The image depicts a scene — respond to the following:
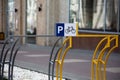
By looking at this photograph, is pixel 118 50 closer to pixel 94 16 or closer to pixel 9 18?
pixel 94 16

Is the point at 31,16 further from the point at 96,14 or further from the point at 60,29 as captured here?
the point at 60,29

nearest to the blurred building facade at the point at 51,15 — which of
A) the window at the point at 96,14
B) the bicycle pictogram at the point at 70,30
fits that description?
the window at the point at 96,14

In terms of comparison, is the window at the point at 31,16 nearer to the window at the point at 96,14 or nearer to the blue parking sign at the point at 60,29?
the window at the point at 96,14

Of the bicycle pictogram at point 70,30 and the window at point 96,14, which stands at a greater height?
the window at point 96,14

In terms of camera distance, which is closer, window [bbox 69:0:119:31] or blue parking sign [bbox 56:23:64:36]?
blue parking sign [bbox 56:23:64:36]

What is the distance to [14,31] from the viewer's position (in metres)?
28.8

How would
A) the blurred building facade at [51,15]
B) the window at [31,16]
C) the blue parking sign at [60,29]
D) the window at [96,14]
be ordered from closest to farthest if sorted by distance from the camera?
the blue parking sign at [60,29]
the window at [96,14]
the blurred building facade at [51,15]
the window at [31,16]

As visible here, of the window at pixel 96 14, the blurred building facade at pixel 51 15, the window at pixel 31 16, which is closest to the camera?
the window at pixel 96 14

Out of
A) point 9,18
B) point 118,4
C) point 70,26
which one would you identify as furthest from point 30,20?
point 70,26

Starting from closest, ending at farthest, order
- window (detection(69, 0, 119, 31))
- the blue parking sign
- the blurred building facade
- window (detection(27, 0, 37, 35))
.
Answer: the blue parking sign < window (detection(69, 0, 119, 31)) < the blurred building facade < window (detection(27, 0, 37, 35))

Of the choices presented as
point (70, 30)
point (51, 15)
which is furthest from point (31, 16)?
point (70, 30)

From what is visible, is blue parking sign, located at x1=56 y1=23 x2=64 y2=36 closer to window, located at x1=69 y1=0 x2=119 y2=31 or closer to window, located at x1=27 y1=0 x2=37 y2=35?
window, located at x1=69 y1=0 x2=119 y2=31

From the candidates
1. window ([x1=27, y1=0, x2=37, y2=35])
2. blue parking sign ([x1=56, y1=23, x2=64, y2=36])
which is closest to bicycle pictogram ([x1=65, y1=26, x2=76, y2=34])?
blue parking sign ([x1=56, y1=23, x2=64, y2=36])

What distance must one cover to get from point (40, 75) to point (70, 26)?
450 cm
